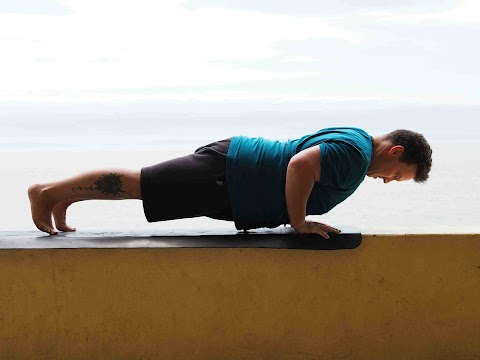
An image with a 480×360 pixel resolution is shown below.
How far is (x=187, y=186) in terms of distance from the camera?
1.89m

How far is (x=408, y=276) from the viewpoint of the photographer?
5.98 feet

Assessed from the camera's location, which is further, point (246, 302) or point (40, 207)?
point (40, 207)

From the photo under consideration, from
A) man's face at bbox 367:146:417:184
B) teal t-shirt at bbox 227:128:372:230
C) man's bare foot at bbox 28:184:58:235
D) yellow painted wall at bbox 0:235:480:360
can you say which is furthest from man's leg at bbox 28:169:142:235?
man's face at bbox 367:146:417:184

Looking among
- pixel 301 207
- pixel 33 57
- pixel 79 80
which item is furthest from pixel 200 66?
pixel 301 207

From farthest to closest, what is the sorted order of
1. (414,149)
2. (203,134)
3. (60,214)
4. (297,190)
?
(203,134) < (60,214) < (414,149) < (297,190)

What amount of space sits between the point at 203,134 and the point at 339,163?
5.09 ft

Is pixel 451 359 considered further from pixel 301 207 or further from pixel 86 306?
pixel 86 306

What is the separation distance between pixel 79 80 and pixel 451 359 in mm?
1973

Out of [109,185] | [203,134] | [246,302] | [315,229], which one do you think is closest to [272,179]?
[315,229]

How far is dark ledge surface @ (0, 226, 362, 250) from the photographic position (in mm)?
1803

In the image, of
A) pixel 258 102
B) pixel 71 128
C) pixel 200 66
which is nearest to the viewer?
pixel 200 66

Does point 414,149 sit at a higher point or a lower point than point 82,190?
higher

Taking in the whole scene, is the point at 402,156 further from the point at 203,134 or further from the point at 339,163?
the point at 203,134

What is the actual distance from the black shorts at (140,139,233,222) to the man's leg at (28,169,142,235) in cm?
4
